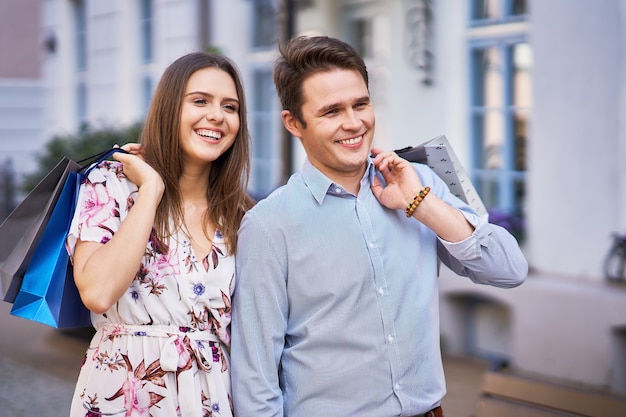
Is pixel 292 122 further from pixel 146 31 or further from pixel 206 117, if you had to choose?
pixel 146 31

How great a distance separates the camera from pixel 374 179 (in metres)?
2.38

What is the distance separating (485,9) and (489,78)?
0.58 m

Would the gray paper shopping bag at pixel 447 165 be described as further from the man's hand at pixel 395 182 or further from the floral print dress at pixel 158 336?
the floral print dress at pixel 158 336

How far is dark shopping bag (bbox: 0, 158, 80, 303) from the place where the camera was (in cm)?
229

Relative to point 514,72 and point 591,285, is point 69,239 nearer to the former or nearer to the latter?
point 591,285

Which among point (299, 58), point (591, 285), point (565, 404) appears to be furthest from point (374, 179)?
point (591, 285)

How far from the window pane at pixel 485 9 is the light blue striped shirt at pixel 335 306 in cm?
482

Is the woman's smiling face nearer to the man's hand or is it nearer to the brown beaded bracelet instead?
the man's hand

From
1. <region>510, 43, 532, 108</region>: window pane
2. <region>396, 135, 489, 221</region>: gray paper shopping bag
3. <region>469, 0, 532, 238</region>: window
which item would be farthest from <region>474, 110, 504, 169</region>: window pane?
<region>396, 135, 489, 221</region>: gray paper shopping bag

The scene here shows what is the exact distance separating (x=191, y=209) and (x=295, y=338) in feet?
1.81

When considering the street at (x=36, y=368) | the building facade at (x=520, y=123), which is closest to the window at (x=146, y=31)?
the building facade at (x=520, y=123)

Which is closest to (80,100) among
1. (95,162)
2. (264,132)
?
(264,132)

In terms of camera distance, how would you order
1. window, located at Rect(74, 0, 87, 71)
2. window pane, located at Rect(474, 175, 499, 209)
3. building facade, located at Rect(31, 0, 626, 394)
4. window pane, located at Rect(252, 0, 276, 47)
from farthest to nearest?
window, located at Rect(74, 0, 87, 71) < window pane, located at Rect(252, 0, 276, 47) < window pane, located at Rect(474, 175, 499, 209) < building facade, located at Rect(31, 0, 626, 394)

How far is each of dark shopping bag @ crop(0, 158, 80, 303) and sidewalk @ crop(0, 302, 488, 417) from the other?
3122mm
